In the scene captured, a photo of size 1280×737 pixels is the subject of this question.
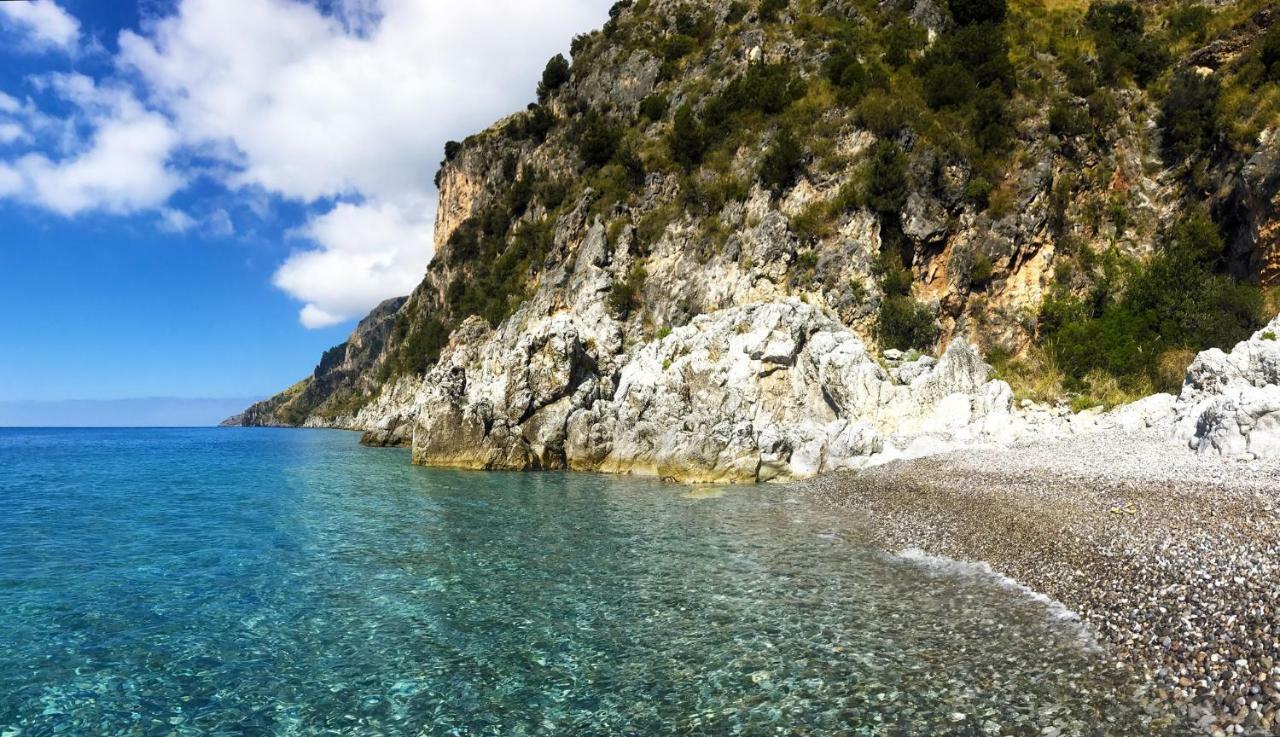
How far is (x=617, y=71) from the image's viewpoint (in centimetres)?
7756

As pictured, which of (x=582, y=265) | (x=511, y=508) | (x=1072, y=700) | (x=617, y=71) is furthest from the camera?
(x=617, y=71)

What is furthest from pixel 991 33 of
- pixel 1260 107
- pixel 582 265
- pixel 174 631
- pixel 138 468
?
pixel 138 468

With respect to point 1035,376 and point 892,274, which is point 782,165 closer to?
point 892,274

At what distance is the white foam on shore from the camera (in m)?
9.85

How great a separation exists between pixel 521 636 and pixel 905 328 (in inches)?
1426

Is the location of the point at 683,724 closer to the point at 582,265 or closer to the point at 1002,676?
the point at 1002,676

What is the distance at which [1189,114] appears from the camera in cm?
4091

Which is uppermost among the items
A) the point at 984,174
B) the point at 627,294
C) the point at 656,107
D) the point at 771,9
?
the point at 771,9

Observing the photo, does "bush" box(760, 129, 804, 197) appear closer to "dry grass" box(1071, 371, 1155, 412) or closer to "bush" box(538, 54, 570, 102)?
"dry grass" box(1071, 371, 1155, 412)

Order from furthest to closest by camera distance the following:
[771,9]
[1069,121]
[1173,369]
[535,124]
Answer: [535,124]
[771,9]
[1069,121]
[1173,369]

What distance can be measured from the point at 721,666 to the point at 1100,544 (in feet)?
30.4

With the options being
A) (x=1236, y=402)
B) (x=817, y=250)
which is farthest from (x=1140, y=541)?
(x=817, y=250)

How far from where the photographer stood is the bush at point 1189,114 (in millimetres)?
40219

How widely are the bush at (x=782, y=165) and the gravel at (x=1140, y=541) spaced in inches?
1219
